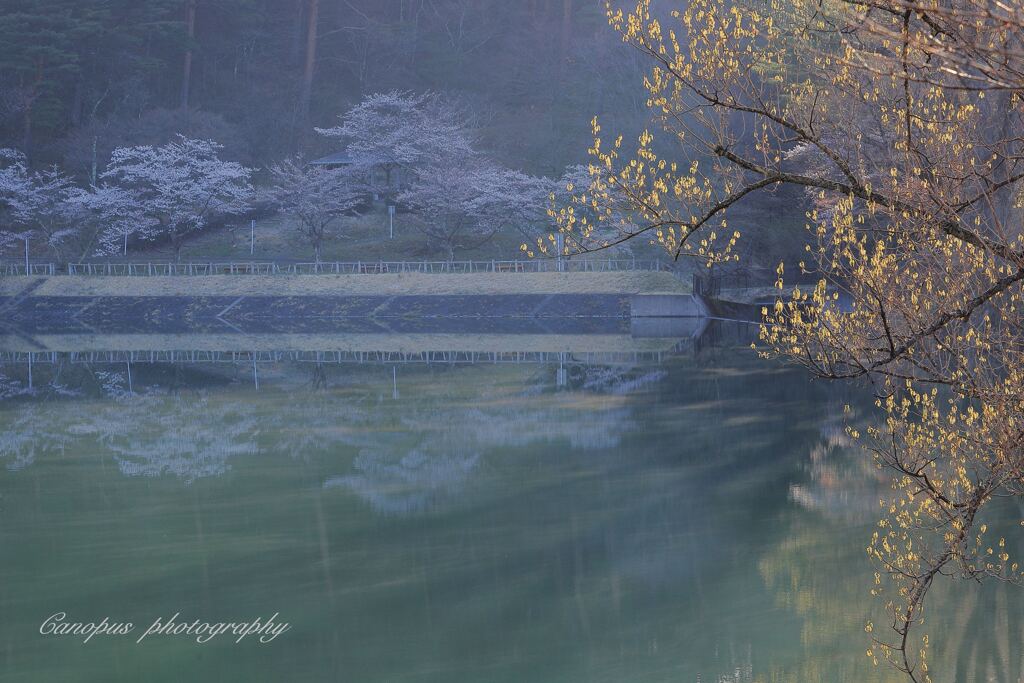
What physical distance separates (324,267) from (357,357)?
48.9ft

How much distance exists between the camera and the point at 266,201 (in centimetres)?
5012

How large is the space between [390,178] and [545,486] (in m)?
36.8

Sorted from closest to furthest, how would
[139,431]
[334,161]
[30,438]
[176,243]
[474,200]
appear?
[30,438] → [139,431] → [176,243] → [474,200] → [334,161]

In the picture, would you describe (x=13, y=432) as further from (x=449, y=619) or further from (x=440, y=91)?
(x=440, y=91)

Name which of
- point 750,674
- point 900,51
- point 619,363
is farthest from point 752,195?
point 900,51

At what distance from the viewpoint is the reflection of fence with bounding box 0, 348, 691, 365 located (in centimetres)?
2803

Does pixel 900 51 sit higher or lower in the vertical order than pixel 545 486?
higher

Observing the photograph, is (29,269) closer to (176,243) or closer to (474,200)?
(176,243)

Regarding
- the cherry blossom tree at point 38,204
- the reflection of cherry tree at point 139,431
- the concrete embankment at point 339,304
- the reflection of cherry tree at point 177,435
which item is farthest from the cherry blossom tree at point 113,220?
the reflection of cherry tree at point 177,435

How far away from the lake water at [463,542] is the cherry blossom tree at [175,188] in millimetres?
24381

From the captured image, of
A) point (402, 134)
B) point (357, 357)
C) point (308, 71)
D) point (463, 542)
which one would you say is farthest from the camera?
point (308, 71)

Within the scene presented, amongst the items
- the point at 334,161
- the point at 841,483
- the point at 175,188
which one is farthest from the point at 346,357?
the point at 334,161

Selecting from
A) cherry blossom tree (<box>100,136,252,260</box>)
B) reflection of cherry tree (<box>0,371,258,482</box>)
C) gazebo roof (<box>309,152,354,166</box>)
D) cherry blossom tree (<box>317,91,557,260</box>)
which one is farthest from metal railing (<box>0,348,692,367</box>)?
gazebo roof (<box>309,152,354,166</box>)

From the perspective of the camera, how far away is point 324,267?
143 ft
